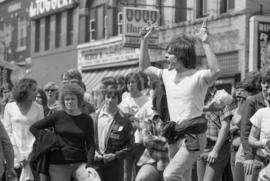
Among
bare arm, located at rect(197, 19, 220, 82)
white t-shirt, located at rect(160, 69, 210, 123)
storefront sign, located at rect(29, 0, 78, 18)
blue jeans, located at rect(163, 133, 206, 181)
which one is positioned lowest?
blue jeans, located at rect(163, 133, 206, 181)

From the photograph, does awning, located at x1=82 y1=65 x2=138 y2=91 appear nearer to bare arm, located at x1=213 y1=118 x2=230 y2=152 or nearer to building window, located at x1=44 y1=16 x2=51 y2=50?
building window, located at x1=44 y1=16 x2=51 y2=50

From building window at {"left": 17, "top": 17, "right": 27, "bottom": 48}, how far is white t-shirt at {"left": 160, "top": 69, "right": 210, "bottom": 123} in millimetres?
34898

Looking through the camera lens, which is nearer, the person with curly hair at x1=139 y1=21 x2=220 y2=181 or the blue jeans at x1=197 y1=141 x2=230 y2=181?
the person with curly hair at x1=139 y1=21 x2=220 y2=181

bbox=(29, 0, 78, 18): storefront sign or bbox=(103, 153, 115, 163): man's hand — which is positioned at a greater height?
bbox=(29, 0, 78, 18): storefront sign

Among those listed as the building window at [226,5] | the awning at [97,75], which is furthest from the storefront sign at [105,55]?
the building window at [226,5]

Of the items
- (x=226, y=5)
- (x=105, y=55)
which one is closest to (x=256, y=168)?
(x=226, y=5)

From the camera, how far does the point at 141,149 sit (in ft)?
35.8

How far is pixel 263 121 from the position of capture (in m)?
7.55

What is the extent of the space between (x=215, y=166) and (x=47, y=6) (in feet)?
97.1

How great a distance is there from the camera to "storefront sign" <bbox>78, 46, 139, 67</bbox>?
30.4 metres

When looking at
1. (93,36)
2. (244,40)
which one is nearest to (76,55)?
(93,36)

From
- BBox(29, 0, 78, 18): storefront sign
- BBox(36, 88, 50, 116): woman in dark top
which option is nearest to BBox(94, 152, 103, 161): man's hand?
BBox(36, 88, 50, 116): woman in dark top

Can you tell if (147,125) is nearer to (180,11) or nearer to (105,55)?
(180,11)

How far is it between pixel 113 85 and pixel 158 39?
1826 cm
